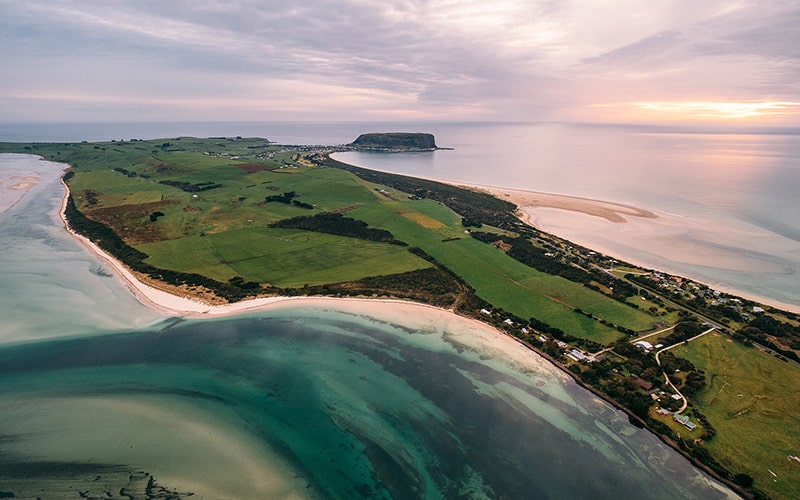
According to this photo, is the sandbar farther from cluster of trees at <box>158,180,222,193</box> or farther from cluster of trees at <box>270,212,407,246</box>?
cluster of trees at <box>158,180,222,193</box>

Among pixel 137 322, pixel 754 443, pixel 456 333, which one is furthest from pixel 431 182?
pixel 754 443

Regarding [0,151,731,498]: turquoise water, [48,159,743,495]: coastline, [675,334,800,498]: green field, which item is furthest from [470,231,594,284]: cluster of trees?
[0,151,731,498]: turquoise water

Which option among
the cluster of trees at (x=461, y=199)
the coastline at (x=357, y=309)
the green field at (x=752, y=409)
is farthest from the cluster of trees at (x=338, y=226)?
the green field at (x=752, y=409)

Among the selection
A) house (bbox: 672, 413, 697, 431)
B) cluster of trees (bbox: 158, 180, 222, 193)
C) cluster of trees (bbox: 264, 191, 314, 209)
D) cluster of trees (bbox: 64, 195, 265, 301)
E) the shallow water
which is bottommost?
the shallow water

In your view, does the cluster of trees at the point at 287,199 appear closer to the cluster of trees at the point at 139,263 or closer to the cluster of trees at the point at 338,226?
the cluster of trees at the point at 338,226

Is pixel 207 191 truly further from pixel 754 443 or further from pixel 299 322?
pixel 754 443

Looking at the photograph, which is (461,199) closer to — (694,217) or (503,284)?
(694,217)

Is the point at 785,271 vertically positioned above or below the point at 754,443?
above

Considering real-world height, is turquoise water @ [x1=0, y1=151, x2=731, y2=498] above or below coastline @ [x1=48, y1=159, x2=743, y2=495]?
below
